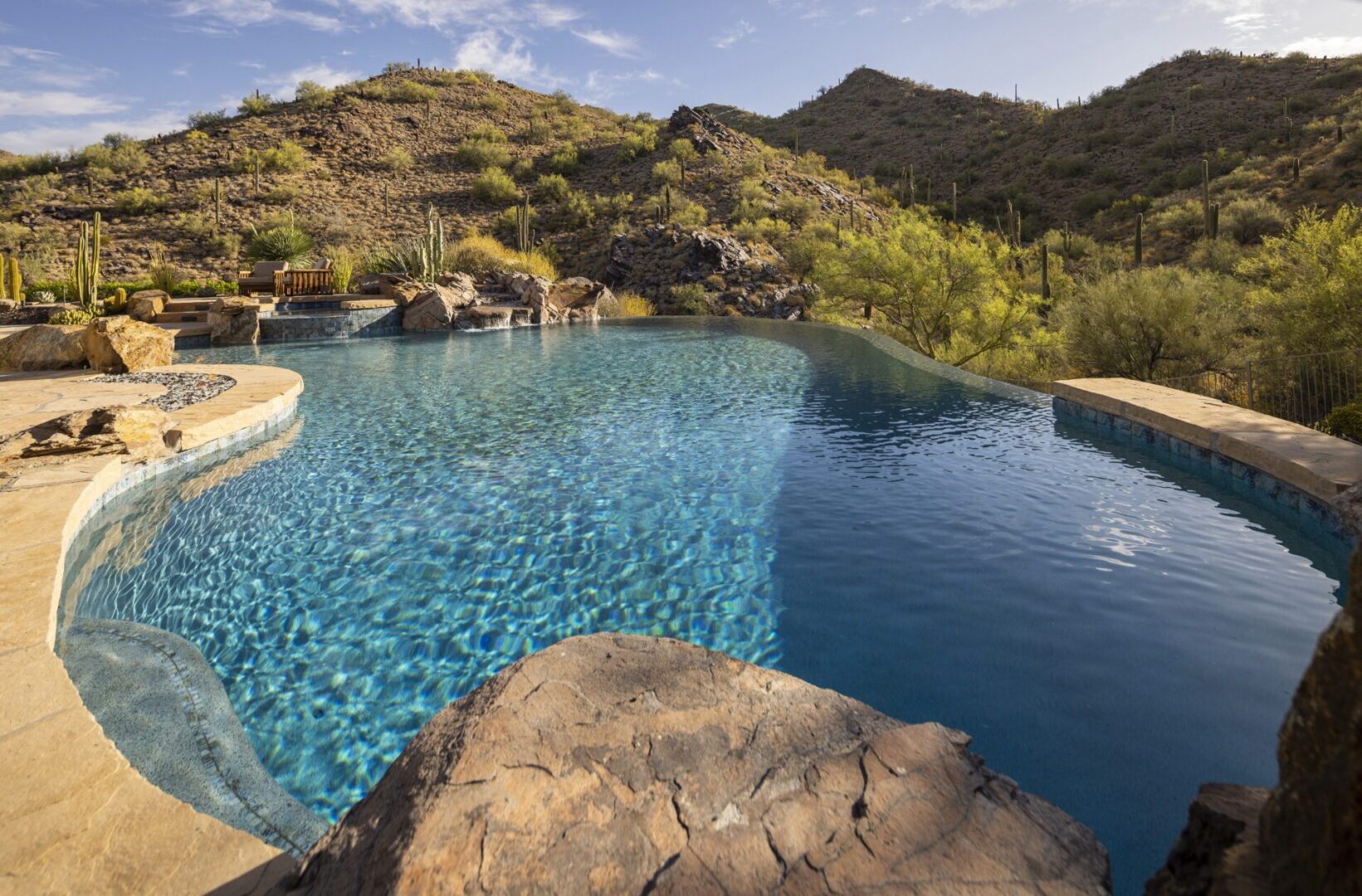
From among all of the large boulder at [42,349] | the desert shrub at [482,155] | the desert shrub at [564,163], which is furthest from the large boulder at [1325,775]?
the desert shrub at [482,155]

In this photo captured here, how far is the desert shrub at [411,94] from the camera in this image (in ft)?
124

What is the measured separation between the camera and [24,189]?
83.9ft

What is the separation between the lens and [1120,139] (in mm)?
30297

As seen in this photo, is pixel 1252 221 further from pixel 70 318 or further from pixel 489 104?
pixel 489 104

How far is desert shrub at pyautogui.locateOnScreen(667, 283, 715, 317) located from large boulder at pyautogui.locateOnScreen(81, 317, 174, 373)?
557 inches

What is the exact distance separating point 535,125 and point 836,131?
18.3 m

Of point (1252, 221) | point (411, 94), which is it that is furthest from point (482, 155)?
point (1252, 221)

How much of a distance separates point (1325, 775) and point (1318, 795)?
0.03 metres

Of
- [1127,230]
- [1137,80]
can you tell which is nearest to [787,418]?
[1127,230]

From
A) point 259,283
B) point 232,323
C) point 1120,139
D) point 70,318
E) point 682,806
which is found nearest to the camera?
point 682,806

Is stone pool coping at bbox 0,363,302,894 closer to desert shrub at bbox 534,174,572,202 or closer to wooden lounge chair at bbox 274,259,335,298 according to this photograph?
wooden lounge chair at bbox 274,259,335,298

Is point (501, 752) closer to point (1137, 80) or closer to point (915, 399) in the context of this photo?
point (915, 399)

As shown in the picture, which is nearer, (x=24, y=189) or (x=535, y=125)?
(x=24, y=189)

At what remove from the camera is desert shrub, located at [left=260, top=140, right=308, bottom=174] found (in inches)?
1127
